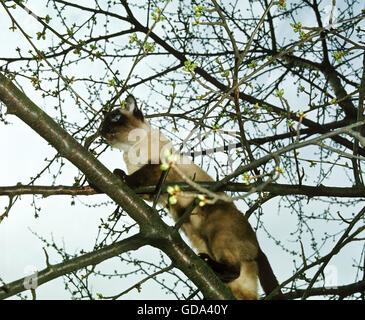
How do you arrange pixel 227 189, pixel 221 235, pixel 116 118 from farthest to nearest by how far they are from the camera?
1. pixel 116 118
2. pixel 221 235
3. pixel 227 189

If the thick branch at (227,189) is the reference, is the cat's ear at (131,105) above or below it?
above

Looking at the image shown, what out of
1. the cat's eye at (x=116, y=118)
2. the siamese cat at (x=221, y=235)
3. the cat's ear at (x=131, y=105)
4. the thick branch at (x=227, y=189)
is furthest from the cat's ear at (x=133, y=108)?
the thick branch at (x=227, y=189)

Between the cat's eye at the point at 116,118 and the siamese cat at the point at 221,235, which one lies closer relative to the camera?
the siamese cat at the point at 221,235

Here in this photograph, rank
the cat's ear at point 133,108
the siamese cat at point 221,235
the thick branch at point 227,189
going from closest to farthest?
the thick branch at point 227,189, the siamese cat at point 221,235, the cat's ear at point 133,108

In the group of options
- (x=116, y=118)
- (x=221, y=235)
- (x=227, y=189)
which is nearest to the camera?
(x=227, y=189)

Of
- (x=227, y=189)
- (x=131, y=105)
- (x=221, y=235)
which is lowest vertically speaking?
(x=221, y=235)

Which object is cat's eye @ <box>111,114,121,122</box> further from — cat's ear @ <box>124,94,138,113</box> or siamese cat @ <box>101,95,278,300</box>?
siamese cat @ <box>101,95,278,300</box>

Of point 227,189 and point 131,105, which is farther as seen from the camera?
point 131,105

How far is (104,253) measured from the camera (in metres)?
2.09

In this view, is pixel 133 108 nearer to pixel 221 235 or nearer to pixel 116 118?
pixel 116 118

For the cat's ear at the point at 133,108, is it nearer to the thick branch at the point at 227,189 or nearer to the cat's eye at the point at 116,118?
the cat's eye at the point at 116,118

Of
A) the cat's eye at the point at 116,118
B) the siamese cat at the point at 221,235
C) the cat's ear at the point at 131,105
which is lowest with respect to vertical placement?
the siamese cat at the point at 221,235

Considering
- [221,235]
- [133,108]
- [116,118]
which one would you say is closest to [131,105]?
[133,108]

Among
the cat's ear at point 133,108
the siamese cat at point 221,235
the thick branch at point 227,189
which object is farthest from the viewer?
the cat's ear at point 133,108
